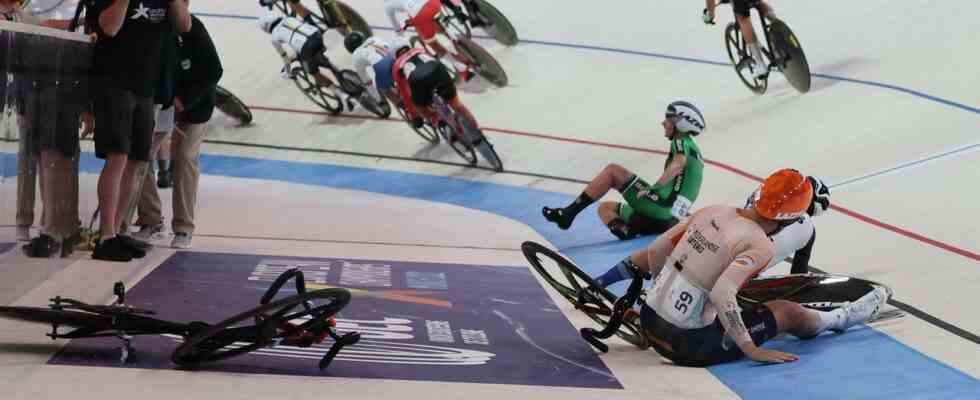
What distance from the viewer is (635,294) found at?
173 inches

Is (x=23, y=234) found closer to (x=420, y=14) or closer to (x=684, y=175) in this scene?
(x=684, y=175)

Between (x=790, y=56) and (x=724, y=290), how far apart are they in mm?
6039

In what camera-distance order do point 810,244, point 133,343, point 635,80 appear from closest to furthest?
point 133,343, point 810,244, point 635,80

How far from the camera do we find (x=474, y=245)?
6.72 metres

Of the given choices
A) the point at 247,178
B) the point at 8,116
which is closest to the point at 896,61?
the point at 247,178

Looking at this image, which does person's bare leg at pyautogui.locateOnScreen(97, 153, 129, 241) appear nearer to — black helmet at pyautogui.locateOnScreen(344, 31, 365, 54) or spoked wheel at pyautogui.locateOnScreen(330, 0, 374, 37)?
black helmet at pyautogui.locateOnScreen(344, 31, 365, 54)

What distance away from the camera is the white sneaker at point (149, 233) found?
19.8 ft

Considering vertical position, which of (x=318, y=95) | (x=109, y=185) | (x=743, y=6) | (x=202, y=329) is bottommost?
(x=318, y=95)

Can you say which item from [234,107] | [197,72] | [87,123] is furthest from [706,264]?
[234,107]

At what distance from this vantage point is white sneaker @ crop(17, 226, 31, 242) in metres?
4.35

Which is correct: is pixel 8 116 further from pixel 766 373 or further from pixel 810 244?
pixel 810 244

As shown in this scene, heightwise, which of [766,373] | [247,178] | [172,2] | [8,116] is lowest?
[247,178]

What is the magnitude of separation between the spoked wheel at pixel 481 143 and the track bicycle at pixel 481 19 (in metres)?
1.95

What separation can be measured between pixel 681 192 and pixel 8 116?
4036 millimetres
